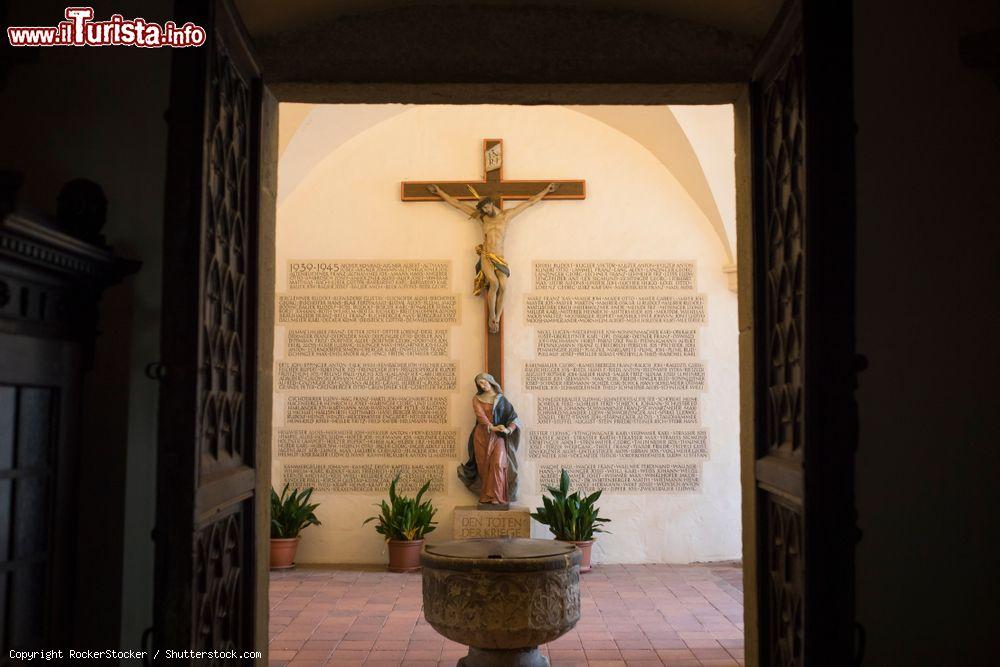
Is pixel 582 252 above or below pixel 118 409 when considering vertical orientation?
above

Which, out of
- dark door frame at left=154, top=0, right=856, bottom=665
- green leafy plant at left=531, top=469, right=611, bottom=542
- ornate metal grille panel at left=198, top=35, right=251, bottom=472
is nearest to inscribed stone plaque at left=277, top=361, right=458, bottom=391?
green leafy plant at left=531, top=469, right=611, bottom=542

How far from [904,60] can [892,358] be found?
0.99 meters

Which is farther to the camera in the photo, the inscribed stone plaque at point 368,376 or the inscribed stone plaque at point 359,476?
the inscribed stone plaque at point 368,376

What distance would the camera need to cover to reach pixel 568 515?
7.36 m

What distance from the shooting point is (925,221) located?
9.40 ft

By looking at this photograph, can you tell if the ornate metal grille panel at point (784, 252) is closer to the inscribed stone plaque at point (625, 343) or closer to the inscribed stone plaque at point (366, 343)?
the inscribed stone plaque at point (625, 343)

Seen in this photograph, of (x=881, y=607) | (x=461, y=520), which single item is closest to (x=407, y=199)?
(x=461, y=520)

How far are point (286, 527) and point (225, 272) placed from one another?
524 cm

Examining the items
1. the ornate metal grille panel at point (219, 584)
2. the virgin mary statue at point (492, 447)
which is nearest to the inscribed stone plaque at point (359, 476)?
the virgin mary statue at point (492, 447)

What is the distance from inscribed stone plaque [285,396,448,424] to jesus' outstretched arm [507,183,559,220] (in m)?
1.81

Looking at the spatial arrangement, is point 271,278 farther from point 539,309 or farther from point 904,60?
point 539,309

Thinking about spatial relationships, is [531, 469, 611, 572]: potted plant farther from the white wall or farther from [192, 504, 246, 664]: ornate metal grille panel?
[192, 504, 246, 664]: ornate metal grille panel

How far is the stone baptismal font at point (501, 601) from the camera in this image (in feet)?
12.7

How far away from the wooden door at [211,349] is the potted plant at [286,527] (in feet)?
14.1
